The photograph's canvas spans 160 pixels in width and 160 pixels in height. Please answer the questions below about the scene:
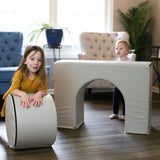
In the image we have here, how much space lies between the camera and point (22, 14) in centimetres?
502

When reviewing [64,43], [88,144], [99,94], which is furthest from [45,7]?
[88,144]

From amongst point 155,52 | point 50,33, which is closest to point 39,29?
point 50,33

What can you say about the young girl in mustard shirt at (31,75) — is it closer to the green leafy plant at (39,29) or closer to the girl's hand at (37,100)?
the girl's hand at (37,100)

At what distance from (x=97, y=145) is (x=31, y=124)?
2.13ft

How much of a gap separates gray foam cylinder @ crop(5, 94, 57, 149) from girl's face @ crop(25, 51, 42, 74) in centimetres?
33

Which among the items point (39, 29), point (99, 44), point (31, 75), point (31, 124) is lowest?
point (31, 124)

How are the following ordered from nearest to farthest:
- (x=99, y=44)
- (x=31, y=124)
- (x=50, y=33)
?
1. (x=31, y=124)
2. (x=50, y=33)
3. (x=99, y=44)

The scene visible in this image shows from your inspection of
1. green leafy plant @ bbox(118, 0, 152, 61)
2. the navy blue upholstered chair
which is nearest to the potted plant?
the navy blue upholstered chair

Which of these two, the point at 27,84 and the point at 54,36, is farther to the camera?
the point at 54,36

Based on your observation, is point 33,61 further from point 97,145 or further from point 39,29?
point 39,29

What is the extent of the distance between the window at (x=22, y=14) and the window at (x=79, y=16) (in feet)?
0.96

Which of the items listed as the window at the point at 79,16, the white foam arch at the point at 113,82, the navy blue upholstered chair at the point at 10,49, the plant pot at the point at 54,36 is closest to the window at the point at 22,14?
the window at the point at 79,16

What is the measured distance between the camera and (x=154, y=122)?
138 inches

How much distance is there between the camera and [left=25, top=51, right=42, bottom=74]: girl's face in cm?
265
